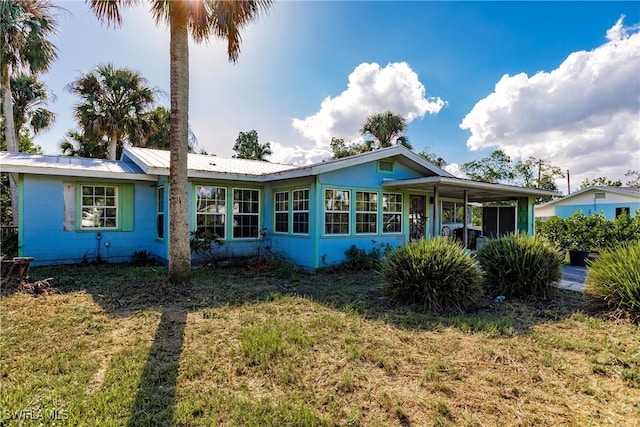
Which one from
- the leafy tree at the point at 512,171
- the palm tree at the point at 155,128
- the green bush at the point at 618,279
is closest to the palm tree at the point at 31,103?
the palm tree at the point at 155,128

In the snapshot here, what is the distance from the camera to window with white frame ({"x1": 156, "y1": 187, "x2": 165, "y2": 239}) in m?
10.1

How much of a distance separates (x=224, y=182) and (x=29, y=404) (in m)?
7.82

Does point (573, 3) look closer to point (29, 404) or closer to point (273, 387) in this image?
point (273, 387)

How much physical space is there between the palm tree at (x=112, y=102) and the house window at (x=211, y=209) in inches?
407

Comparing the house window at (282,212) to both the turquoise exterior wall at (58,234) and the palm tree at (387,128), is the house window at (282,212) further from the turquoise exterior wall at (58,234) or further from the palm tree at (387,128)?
the palm tree at (387,128)

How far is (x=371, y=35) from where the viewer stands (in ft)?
34.6

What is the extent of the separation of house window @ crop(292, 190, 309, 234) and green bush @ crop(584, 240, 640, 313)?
6.40m

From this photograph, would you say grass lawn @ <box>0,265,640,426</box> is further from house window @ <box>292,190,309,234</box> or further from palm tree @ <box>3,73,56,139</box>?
palm tree @ <box>3,73,56,139</box>

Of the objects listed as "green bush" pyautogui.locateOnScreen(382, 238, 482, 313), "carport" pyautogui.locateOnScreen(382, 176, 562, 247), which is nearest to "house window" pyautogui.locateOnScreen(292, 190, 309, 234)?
"carport" pyautogui.locateOnScreen(382, 176, 562, 247)

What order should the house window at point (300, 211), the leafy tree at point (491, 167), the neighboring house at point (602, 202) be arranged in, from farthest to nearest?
the leafy tree at point (491, 167), the neighboring house at point (602, 202), the house window at point (300, 211)

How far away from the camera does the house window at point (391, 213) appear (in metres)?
10.7

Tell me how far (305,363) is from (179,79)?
6039mm

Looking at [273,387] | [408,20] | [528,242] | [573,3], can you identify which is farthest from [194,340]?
[573,3]

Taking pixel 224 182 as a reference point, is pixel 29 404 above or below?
below
